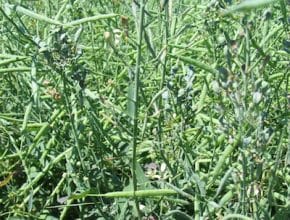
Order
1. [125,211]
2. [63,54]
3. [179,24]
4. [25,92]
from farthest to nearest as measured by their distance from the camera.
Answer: [179,24] < [25,92] < [125,211] < [63,54]

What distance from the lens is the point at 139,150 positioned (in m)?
1.33

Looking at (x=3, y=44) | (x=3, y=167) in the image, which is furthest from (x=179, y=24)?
(x=3, y=167)

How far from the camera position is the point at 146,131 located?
54.1 inches

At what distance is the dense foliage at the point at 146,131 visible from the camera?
921mm

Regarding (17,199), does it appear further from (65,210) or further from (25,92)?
(25,92)

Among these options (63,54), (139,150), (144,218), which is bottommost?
(144,218)

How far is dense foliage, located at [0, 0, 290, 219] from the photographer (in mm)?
921

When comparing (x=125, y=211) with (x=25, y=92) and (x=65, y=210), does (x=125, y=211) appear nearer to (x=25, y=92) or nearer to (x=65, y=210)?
(x=65, y=210)

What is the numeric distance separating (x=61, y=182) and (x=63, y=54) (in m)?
0.42

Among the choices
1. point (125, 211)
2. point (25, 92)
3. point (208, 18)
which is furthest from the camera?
point (25, 92)

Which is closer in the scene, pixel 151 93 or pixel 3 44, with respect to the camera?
pixel 151 93

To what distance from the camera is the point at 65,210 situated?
1249 millimetres

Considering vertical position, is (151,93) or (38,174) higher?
(151,93)

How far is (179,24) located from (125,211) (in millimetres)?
858
